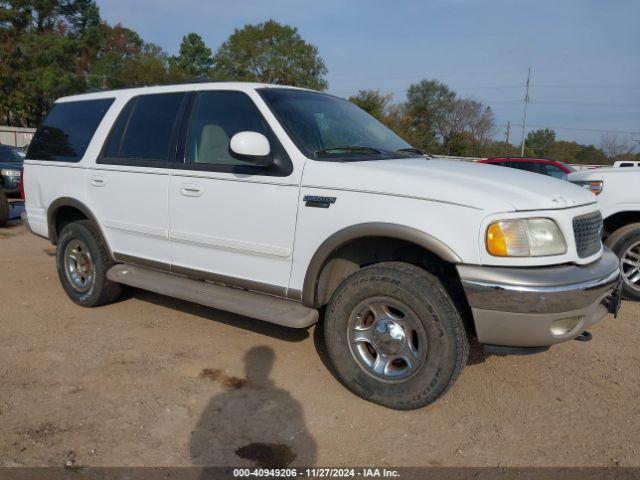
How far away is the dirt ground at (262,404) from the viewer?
118 inches

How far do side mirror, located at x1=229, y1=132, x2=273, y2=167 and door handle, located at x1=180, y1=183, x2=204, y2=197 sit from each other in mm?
599

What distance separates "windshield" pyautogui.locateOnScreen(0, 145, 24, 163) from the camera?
15039 millimetres

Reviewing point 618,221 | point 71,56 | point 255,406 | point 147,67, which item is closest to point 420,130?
point 147,67

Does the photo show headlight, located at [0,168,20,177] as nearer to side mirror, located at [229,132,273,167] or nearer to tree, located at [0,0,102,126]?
side mirror, located at [229,132,273,167]

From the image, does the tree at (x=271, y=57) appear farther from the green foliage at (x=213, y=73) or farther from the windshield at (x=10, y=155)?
the windshield at (x=10, y=155)

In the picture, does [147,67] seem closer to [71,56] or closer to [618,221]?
[71,56]

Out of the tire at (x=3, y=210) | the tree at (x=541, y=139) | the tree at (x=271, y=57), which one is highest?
the tree at (x=271, y=57)

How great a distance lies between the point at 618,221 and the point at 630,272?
58 centimetres

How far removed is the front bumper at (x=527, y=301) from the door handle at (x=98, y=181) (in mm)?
3317

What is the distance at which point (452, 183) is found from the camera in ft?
10.4

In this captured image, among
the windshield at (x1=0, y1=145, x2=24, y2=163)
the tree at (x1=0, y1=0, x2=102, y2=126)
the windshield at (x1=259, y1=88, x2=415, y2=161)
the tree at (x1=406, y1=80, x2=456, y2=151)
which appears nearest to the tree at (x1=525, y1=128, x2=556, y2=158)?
the tree at (x1=406, y1=80, x2=456, y2=151)

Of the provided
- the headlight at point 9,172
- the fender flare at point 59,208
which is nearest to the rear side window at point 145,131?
the fender flare at point 59,208

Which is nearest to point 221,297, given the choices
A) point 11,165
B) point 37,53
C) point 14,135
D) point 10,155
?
point 11,165

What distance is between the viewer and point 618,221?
5.92 m
